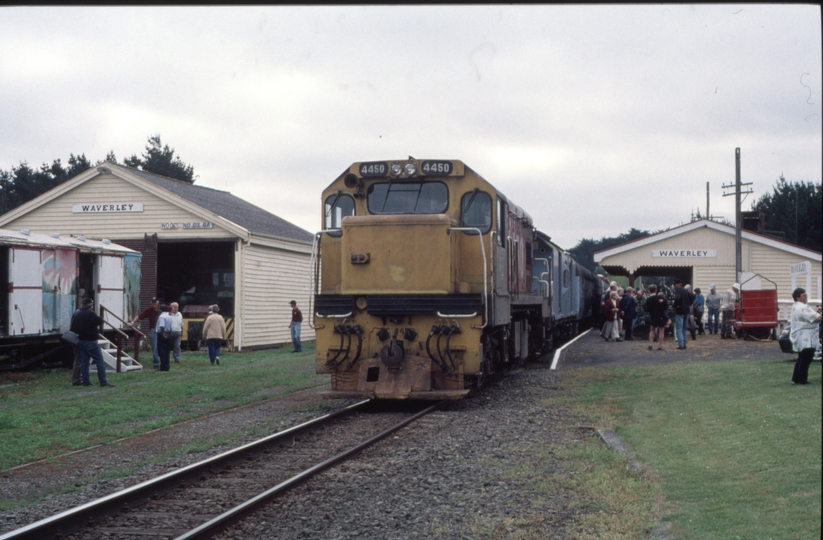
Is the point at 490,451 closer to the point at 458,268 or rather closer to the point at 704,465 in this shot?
the point at 704,465

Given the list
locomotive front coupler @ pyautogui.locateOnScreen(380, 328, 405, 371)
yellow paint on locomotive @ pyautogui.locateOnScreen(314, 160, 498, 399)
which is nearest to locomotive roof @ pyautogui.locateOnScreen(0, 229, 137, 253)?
yellow paint on locomotive @ pyautogui.locateOnScreen(314, 160, 498, 399)

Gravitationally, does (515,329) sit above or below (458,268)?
below

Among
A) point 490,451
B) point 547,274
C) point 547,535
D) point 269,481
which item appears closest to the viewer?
point 547,535

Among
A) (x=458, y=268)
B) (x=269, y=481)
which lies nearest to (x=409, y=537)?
(x=269, y=481)

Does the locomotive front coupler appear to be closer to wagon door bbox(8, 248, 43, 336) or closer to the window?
the window

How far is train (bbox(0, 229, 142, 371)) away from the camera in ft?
59.4

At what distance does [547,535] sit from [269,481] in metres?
3.01

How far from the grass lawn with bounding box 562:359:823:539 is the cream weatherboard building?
Answer: 1425 cm

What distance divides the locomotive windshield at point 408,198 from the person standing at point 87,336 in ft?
22.1

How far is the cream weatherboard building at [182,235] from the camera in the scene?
1037 inches

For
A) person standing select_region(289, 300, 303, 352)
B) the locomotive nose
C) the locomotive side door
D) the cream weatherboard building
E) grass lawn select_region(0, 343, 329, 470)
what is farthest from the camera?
the cream weatherboard building

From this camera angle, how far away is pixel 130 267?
2319cm

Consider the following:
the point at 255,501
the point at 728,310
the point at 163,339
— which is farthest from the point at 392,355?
the point at 728,310

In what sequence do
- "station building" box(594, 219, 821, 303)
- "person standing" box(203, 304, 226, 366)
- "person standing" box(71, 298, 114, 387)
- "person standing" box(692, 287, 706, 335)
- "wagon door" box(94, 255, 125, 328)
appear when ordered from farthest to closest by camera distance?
"station building" box(594, 219, 821, 303) → "person standing" box(692, 287, 706, 335) → "wagon door" box(94, 255, 125, 328) → "person standing" box(203, 304, 226, 366) → "person standing" box(71, 298, 114, 387)
